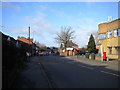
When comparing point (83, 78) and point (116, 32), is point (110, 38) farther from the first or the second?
point (83, 78)

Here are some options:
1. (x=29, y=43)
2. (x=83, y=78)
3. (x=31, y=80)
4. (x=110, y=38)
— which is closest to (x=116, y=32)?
(x=110, y=38)

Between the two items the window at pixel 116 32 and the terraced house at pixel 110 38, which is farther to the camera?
the terraced house at pixel 110 38

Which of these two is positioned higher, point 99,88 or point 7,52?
point 7,52

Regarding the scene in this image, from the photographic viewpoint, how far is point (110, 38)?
32938mm

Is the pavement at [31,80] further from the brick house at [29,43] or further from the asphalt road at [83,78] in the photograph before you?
the brick house at [29,43]

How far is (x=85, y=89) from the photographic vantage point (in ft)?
25.0

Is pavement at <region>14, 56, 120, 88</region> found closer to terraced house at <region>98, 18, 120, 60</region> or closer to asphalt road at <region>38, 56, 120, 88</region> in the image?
asphalt road at <region>38, 56, 120, 88</region>

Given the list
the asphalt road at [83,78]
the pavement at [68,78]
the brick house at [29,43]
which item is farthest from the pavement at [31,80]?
the brick house at [29,43]

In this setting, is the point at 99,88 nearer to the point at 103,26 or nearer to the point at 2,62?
the point at 2,62

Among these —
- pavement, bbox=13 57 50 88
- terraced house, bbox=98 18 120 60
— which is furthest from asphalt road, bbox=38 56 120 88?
terraced house, bbox=98 18 120 60

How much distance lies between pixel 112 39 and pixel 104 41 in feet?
10.9

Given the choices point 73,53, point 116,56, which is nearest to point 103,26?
point 116,56

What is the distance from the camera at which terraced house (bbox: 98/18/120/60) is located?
3058cm

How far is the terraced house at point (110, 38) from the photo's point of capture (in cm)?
3058
